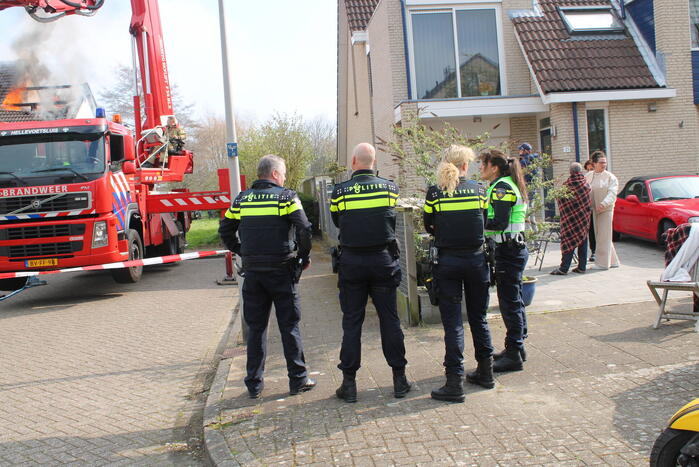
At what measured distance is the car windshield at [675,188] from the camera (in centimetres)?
1114

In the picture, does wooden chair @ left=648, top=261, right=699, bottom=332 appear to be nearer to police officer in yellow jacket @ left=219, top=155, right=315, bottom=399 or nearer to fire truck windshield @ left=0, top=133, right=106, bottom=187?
police officer in yellow jacket @ left=219, top=155, right=315, bottom=399

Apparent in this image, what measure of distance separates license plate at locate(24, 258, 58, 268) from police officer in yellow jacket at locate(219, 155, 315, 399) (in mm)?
5986

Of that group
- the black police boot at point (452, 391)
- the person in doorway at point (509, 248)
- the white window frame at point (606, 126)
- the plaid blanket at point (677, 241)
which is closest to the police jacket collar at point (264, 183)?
the person in doorway at point (509, 248)

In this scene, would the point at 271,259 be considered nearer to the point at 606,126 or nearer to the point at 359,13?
the point at 606,126

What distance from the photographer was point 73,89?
42.5ft

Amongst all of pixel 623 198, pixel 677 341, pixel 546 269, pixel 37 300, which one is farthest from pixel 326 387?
pixel 623 198

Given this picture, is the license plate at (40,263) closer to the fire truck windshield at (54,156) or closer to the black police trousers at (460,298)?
the fire truck windshield at (54,156)

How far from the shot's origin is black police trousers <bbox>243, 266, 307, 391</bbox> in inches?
195

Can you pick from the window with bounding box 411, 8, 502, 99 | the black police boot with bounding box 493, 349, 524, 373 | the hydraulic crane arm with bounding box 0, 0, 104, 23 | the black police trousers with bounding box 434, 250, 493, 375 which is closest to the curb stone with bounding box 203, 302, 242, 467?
the black police trousers with bounding box 434, 250, 493, 375

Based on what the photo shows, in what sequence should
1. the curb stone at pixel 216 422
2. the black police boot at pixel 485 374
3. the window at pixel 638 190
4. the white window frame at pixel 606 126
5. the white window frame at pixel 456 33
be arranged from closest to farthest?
the curb stone at pixel 216 422, the black police boot at pixel 485 374, the window at pixel 638 190, the white window frame at pixel 606 126, the white window frame at pixel 456 33

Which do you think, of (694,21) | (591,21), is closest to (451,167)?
(591,21)

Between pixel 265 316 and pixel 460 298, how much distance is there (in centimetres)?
161

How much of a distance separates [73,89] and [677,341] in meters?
12.2

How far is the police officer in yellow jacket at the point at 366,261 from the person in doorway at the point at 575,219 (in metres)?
5.11
